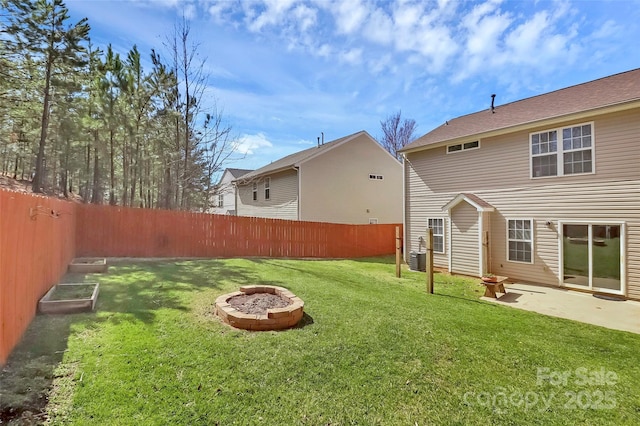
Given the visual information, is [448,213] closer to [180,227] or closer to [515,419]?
[515,419]

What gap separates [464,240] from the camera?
1026 cm

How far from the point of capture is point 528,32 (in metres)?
9.03

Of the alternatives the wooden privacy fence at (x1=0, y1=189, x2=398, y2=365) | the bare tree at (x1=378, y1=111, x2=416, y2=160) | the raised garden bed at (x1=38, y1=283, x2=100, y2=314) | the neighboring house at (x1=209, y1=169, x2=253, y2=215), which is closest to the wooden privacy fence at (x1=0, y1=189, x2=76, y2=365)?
the wooden privacy fence at (x1=0, y1=189, x2=398, y2=365)

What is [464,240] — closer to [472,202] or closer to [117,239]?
[472,202]

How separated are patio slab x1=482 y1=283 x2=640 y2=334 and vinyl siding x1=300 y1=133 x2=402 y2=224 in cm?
939

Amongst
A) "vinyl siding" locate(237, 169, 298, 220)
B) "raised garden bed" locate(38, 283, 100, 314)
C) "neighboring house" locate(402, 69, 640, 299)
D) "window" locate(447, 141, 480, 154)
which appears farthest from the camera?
"vinyl siding" locate(237, 169, 298, 220)

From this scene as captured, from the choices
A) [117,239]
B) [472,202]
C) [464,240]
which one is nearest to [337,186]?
[464,240]

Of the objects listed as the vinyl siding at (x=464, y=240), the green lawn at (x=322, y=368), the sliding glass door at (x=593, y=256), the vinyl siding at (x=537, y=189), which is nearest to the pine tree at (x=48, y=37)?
the green lawn at (x=322, y=368)

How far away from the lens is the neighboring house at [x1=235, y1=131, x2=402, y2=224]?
15523mm

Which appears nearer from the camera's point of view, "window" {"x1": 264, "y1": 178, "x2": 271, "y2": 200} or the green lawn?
the green lawn

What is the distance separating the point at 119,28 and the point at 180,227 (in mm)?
6759

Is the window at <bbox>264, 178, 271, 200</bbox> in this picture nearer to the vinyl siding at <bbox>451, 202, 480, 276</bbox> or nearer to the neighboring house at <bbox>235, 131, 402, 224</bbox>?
the neighboring house at <bbox>235, 131, 402, 224</bbox>

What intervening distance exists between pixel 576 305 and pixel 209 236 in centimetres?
1116

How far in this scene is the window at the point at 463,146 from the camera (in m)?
10.4
